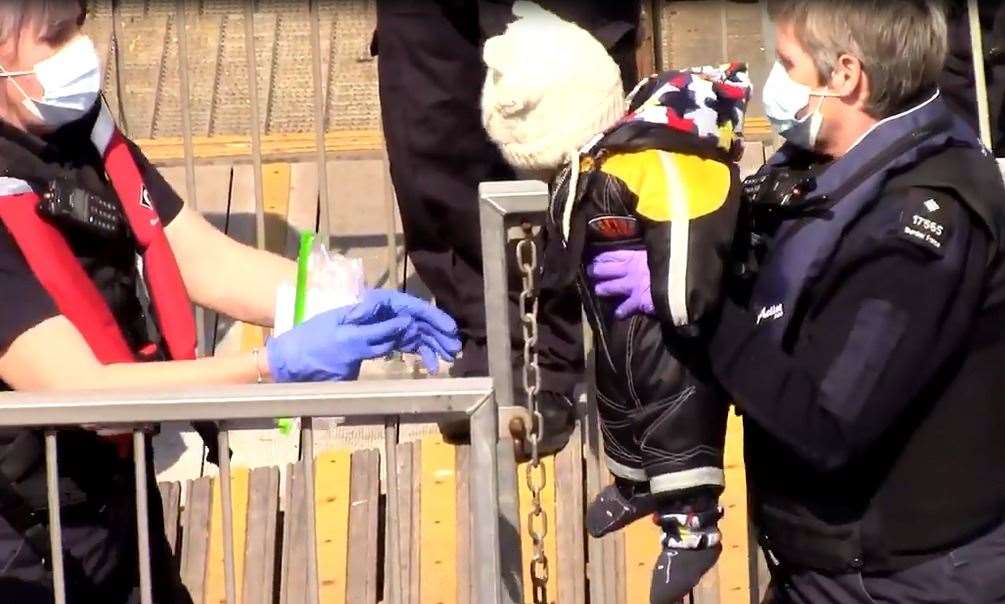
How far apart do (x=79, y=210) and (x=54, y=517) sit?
526 mm

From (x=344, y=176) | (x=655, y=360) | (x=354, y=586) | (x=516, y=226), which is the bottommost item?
(x=354, y=586)

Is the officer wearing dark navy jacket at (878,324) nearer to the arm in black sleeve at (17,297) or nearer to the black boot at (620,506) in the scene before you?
the black boot at (620,506)

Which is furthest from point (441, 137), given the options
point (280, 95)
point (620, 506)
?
point (280, 95)

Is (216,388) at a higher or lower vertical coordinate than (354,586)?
higher

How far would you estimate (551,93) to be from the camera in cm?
267

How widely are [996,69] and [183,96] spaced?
2.34 m

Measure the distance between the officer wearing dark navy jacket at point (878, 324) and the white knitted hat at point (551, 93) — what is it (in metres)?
0.30

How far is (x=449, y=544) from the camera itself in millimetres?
4016

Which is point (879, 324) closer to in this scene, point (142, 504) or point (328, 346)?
point (328, 346)

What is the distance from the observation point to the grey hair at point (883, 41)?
7.94 ft

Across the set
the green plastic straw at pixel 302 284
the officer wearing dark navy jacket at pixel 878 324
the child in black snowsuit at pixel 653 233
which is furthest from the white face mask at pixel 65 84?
the officer wearing dark navy jacket at pixel 878 324

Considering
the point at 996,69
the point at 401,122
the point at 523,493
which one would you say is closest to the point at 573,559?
the point at 523,493

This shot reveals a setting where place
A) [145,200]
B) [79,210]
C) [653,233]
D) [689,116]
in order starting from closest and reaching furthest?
[653,233] < [689,116] < [79,210] < [145,200]

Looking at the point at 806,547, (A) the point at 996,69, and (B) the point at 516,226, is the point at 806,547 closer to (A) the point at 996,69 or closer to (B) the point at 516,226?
(B) the point at 516,226
